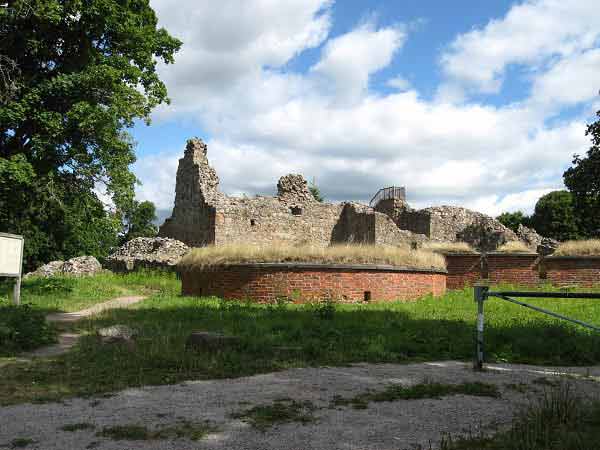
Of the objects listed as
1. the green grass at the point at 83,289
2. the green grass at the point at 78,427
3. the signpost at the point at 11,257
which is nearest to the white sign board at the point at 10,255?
the signpost at the point at 11,257

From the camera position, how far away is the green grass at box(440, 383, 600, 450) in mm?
3424

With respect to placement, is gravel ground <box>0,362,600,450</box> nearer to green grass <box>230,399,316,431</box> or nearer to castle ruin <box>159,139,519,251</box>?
green grass <box>230,399,316,431</box>

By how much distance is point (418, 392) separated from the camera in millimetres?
5070

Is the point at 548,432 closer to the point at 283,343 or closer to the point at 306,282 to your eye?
the point at 283,343

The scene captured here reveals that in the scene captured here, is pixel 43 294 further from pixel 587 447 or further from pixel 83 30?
pixel 587 447

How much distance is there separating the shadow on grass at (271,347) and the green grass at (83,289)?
343 centimetres

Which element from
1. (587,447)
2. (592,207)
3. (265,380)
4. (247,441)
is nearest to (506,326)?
(265,380)

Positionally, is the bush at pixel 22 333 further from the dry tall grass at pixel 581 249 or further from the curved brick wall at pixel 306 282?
the dry tall grass at pixel 581 249

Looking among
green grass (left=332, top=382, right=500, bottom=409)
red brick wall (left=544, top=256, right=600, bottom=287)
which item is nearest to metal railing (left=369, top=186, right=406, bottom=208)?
red brick wall (left=544, top=256, right=600, bottom=287)

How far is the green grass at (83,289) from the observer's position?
43.8ft

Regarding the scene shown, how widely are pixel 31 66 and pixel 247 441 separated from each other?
14.7 metres

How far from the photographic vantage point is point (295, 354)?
6980 mm

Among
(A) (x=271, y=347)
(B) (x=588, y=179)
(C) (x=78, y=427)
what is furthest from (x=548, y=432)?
(B) (x=588, y=179)

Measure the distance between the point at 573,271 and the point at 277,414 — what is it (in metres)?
15.4
